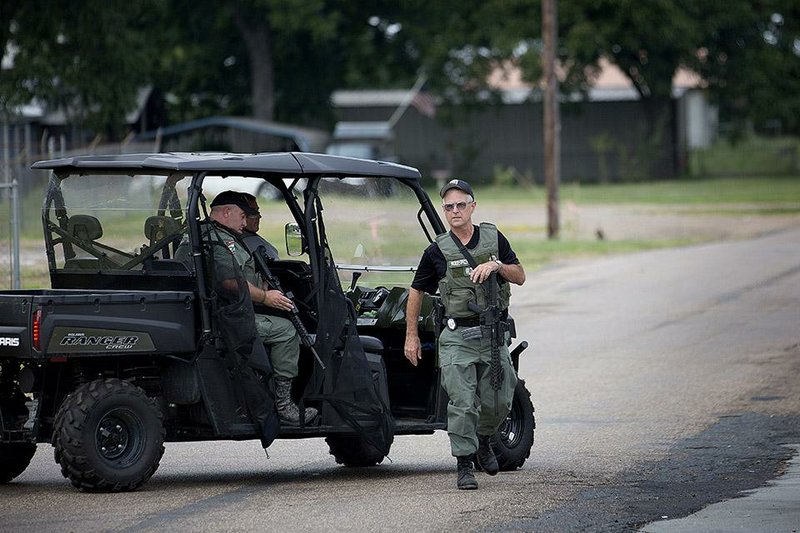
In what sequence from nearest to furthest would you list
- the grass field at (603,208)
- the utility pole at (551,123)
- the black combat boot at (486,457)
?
the black combat boot at (486,457), the grass field at (603,208), the utility pole at (551,123)

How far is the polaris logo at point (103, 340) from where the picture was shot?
8.23m

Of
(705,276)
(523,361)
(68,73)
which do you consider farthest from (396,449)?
(68,73)

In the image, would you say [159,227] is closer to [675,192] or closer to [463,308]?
[463,308]

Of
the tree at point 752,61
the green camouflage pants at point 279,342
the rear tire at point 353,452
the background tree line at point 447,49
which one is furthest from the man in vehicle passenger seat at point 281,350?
the tree at point 752,61

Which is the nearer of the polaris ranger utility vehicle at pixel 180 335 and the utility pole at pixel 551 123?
the polaris ranger utility vehicle at pixel 180 335

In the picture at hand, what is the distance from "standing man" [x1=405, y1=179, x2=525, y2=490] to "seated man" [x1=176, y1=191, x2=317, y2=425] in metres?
0.68

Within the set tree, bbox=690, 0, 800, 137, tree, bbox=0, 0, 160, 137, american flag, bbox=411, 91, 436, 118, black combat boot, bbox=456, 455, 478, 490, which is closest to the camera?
black combat boot, bbox=456, 455, 478, 490

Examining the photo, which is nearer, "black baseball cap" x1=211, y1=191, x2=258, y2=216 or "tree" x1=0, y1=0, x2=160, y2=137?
"black baseball cap" x1=211, y1=191, x2=258, y2=216

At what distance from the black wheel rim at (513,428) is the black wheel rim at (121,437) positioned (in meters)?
2.23

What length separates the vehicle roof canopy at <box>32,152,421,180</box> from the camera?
8.66 metres

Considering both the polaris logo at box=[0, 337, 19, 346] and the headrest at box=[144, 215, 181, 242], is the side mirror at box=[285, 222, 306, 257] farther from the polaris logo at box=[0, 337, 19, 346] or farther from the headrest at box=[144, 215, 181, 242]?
the polaris logo at box=[0, 337, 19, 346]

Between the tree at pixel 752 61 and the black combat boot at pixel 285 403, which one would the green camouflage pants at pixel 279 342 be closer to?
the black combat boot at pixel 285 403

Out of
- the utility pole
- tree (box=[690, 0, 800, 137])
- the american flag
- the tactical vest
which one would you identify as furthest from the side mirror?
the american flag

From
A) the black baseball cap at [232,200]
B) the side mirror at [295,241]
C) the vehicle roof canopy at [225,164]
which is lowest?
the side mirror at [295,241]
